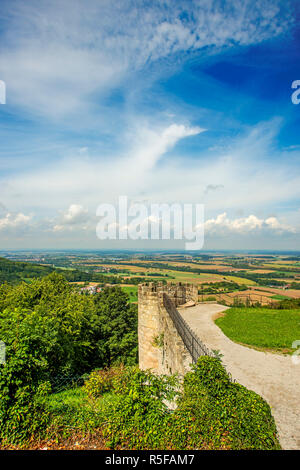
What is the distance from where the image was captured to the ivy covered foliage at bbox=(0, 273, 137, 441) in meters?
6.69

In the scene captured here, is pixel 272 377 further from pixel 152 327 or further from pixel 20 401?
pixel 20 401

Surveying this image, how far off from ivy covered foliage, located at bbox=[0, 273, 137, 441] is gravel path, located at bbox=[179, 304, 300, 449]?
637 cm

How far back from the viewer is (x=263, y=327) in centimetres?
1391

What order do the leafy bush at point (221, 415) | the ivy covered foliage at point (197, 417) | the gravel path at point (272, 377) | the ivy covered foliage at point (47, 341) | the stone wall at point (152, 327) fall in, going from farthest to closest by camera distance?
the stone wall at point (152, 327) < the ivy covered foliage at point (47, 341) < the gravel path at point (272, 377) < the ivy covered foliage at point (197, 417) < the leafy bush at point (221, 415)

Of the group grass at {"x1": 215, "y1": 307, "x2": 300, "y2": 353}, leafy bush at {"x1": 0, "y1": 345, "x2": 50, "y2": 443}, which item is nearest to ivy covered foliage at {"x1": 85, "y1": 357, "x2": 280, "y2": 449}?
leafy bush at {"x1": 0, "y1": 345, "x2": 50, "y2": 443}

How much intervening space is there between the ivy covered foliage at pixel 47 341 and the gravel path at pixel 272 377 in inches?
251

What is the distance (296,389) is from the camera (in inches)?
301

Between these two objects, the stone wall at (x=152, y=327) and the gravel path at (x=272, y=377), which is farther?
the stone wall at (x=152, y=327)

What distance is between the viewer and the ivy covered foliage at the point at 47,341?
669cm

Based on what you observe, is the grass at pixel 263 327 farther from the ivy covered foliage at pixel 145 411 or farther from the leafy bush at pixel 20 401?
the leafy bush at pixel 20 401

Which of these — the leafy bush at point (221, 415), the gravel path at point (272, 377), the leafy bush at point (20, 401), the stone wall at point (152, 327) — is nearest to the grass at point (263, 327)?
the gravel path at point (272, 377)

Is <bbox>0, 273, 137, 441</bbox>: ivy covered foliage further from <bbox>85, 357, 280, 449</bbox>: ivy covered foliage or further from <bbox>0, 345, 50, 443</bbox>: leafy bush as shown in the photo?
<bbox>85, 357, 280, 449</bbox>: ivy covered foliage
